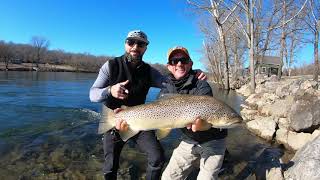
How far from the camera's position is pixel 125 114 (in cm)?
450

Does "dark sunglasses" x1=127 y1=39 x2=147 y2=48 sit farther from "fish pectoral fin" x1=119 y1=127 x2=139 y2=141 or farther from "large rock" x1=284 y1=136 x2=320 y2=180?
"large rock" x1=284 y1=136 x2=320 y2=180

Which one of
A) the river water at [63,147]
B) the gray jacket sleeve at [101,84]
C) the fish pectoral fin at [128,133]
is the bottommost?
the river water at [63,147]

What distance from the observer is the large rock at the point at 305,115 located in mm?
9484

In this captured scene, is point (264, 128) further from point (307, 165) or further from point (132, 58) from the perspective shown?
point (132, 58)

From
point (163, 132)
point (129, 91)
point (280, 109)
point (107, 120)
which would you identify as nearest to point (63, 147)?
point (129, 91)

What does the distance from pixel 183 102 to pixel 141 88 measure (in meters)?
1.20

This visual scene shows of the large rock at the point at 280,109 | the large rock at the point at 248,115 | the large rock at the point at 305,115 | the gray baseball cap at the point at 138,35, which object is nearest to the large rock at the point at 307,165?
the gray baseball cap at the point at 138,35

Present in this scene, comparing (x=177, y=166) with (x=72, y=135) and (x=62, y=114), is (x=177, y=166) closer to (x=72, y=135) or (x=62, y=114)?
(x=72, y=135)

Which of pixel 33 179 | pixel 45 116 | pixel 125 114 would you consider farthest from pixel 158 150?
pixel 45 116

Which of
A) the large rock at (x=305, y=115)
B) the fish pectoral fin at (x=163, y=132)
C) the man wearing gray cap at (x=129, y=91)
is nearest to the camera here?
the fish pectoral fin at (x=163, y=132)

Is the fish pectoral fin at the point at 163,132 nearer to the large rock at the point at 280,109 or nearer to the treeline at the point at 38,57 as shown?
the large rock at the point at 280,109

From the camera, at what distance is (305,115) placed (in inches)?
384

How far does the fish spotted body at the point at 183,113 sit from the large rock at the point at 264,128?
6457mm

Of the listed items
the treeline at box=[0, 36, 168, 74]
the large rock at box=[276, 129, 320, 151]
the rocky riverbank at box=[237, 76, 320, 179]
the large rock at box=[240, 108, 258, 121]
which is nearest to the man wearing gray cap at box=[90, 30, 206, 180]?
the rocky riverbank at box=[237, 76, 320, 179]
